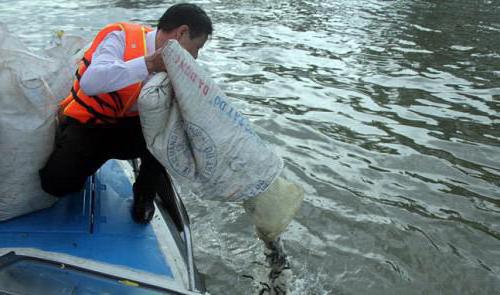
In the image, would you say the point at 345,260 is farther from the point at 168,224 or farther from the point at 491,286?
the point at 168,224

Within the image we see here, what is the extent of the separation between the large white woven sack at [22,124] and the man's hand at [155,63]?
68 cm

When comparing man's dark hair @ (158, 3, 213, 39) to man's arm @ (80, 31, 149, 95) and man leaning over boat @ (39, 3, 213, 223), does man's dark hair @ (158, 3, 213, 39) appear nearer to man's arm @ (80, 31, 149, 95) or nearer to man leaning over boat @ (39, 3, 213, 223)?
man leaning over boat @ (39, 3, 213, 223)

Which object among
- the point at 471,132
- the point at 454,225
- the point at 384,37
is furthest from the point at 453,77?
the point at 454,225

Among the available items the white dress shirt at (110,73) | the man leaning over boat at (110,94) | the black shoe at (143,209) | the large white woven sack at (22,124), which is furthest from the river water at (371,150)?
the white dress shirt at (110,73)

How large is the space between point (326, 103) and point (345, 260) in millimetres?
3759

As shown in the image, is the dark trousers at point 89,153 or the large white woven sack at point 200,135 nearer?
the large white woven sack at point 200,135

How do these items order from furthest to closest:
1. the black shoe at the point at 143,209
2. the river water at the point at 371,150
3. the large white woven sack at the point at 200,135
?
the river water at the point at 371,150 → the black shoe at the point at 143,209 → the large white woven sack at the point at 200,135

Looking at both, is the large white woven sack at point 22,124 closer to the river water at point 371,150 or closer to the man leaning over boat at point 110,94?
the man leaning over boat at point 110,94

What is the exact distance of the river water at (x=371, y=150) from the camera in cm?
418

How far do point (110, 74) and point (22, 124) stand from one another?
62 cm

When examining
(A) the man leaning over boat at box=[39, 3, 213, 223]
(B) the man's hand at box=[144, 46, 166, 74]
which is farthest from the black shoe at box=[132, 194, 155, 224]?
(B) the man's hand at box=[144, 46, 166, 74]

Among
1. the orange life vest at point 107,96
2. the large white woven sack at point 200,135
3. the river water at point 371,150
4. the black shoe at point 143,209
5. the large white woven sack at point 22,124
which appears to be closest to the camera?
the large white woven sack at point 200,135

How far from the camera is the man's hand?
9.28 feet

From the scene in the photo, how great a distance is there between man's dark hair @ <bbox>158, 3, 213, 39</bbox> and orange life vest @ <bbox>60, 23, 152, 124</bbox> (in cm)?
20
